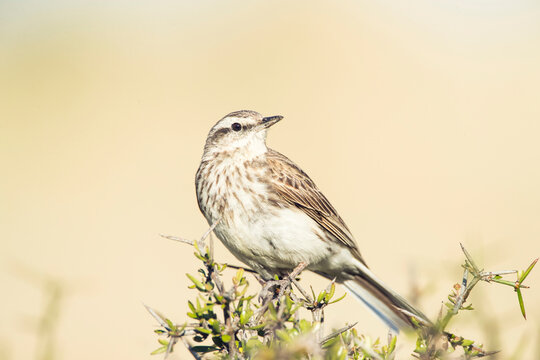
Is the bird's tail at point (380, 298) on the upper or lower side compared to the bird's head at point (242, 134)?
lower

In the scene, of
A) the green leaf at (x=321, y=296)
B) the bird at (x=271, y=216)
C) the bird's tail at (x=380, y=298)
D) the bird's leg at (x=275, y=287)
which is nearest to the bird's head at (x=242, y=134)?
the bird at (x=271, y=216)

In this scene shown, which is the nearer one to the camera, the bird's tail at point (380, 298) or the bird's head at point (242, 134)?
the bird's tail at point (380, 298)

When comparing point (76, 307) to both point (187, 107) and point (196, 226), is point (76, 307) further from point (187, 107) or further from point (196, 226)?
point (187, 107)

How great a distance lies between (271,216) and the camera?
558 cm

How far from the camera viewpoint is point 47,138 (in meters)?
20.2

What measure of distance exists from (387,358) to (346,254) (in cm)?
371

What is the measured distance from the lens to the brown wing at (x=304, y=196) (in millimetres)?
5996

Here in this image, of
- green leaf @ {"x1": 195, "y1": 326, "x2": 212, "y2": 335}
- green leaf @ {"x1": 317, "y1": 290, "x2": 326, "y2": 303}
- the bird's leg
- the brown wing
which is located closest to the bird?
the brown wing

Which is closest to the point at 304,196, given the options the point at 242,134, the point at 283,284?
the point at 242,134

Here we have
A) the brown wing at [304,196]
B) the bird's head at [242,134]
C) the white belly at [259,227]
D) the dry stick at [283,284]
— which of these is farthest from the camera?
the bird's head at [242,134]

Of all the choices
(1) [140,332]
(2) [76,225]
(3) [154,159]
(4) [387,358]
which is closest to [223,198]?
(4) [387,358]

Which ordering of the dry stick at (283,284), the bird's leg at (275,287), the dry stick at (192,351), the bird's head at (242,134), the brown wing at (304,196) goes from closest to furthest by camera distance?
the dry stick at (192,351) < the dry stick at (283,284) < the bird's leg at (275,287) < the brown wing at (304,196) < the bird's head at (242,134)

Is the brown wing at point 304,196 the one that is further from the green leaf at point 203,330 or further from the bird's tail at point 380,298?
the green leaf at point 203,330

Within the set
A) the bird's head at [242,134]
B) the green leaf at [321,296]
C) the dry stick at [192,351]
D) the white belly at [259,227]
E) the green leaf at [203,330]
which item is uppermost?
the bird's head at [242,134]
